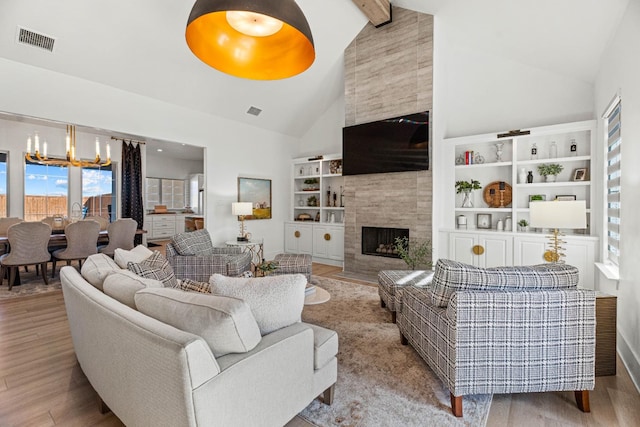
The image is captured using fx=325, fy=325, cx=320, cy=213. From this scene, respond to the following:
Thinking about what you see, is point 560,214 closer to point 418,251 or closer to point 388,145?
point 418,251

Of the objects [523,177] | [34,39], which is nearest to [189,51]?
[34,39]

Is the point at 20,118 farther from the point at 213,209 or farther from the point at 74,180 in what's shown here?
the point at 74,180

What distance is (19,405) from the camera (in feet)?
6.53

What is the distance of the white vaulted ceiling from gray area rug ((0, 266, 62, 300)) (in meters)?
2.93

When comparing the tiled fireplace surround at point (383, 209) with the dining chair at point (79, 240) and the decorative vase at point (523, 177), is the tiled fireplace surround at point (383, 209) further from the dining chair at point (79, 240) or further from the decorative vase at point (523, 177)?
the dining chair at point (79, 240)

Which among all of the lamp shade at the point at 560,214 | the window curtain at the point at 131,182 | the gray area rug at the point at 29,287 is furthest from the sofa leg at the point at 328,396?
the window curtain at the point at 131,182

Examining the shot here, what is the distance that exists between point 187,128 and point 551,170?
19.0 ft

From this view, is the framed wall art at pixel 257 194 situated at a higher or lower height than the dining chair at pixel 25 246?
higher

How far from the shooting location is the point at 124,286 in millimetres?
1857

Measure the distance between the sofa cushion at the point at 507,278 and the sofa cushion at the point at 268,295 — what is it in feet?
3.01

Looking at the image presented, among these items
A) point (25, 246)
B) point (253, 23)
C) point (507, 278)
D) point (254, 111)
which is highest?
point (254, 111)

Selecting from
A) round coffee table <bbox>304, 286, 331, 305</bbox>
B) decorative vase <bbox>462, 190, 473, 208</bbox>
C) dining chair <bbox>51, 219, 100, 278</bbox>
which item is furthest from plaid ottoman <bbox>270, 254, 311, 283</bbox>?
dining chair <bbox>51, 219, 100, 278</bbox>

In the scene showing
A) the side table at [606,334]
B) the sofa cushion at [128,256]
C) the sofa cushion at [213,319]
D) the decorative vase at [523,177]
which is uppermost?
the decorative vase at [523,177]

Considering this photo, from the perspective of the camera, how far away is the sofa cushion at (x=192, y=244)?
14.7 ft
